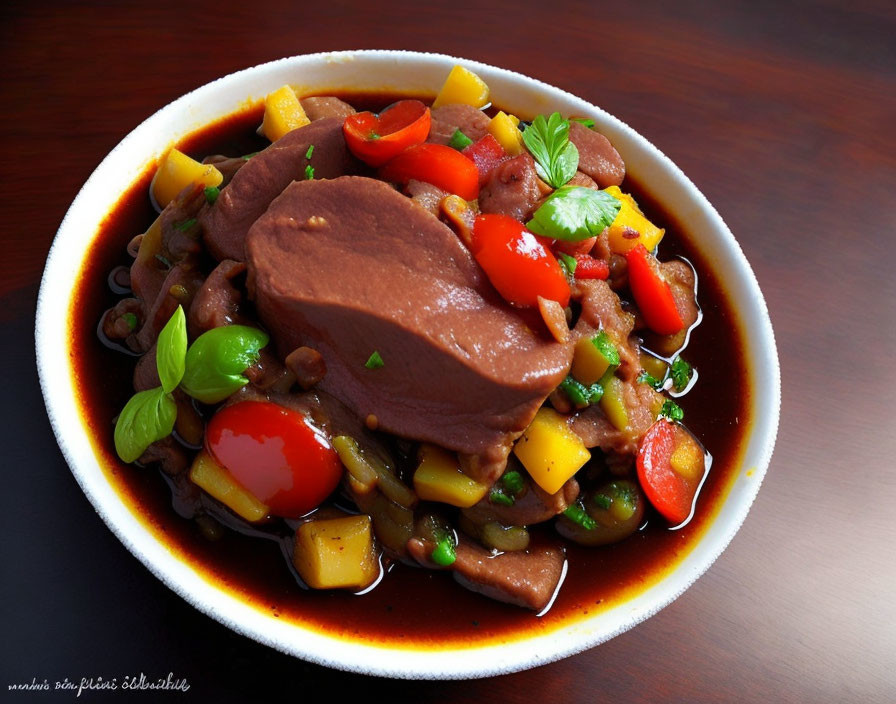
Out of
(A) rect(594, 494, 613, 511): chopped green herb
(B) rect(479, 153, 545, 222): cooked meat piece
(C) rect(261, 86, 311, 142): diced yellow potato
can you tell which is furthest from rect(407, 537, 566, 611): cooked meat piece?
(C) rect(261, 86, 311, 142): diced yellow potato

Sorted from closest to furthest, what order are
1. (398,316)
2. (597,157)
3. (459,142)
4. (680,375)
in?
(398,316), (459,142), (680,375), (597,157)

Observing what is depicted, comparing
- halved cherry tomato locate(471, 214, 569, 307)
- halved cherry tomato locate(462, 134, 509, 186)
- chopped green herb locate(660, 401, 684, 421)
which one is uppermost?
halved cherry tomato locate(462, 134, 509, 186)

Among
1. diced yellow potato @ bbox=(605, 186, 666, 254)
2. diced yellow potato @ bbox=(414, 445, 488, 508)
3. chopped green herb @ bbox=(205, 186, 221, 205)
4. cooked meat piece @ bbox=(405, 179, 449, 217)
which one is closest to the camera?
diced yellow potato @ bbox=(414, 445, 488, 508)

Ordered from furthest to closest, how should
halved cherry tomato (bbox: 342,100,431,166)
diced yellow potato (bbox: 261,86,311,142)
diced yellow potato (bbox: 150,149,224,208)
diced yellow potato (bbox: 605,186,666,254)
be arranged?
1. diced yellow potato (bbox: 261,86,311,142)
2. diced yellow potato (bbox: 150,149,224,208)
3. diced yellow potato (bbox: 605,186,666,254)
4. halved cherry tomato (bbox: 342,100,431,166)

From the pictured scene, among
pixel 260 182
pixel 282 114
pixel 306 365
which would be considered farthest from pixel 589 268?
pixel 282 114

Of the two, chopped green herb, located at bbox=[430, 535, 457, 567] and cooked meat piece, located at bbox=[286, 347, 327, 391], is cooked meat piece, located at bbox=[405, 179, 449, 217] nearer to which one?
cooked meat piece, located at bbox=[286, 347, 327, 391]

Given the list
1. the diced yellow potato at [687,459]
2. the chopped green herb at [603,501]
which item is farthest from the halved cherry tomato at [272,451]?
the diced yellow potato at [687,459]

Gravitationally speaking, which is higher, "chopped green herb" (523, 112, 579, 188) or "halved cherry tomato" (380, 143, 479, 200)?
"chopped green herb" (523, 112, 579, 188)

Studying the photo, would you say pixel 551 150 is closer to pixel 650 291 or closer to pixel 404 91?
pixel 650 291
